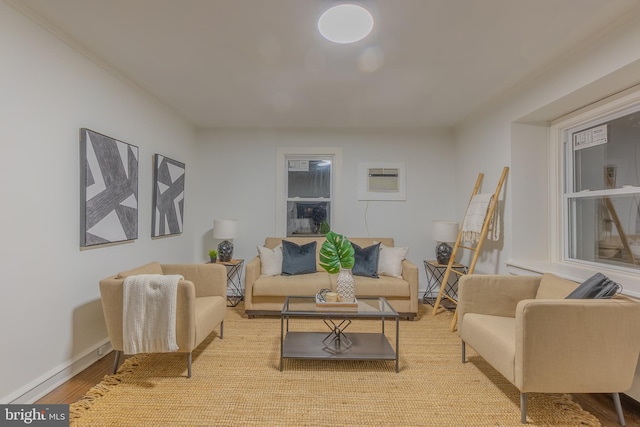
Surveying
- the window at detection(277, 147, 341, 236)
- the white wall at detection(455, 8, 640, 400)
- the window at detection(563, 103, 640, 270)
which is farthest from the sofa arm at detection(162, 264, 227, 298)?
the window at detection(563, 103, 640, 270)

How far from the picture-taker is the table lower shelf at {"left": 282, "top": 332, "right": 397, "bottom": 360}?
2.16 metres

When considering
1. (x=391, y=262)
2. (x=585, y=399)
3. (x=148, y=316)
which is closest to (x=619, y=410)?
(x=585, y=399)

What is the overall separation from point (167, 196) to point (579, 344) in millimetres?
3678

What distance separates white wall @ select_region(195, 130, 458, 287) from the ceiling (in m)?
0.88

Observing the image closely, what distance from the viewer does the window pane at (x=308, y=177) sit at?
4.28 meters

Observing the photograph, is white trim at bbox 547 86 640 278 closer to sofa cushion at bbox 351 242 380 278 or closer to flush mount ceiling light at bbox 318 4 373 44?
sofa cushion at bbox 351 242 380 278

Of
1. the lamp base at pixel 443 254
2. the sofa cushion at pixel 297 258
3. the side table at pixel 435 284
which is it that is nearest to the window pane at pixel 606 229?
the lamp base at pixel 443 254

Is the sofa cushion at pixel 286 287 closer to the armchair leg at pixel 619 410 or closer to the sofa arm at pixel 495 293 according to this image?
the sofa arm at pixel 495 293

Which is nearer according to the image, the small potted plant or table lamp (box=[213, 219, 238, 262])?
the small potted plant

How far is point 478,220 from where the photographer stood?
10.4 feet

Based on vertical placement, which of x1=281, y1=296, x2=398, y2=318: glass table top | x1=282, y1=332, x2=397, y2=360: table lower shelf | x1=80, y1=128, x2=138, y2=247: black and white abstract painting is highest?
x1=80, y1=128, x2=138, y2=247: black and white abstract painting

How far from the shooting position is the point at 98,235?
2291mm

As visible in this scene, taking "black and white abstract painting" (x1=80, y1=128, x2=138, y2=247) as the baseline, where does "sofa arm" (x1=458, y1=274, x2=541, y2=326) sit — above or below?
below

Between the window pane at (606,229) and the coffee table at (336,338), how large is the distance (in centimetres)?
180
